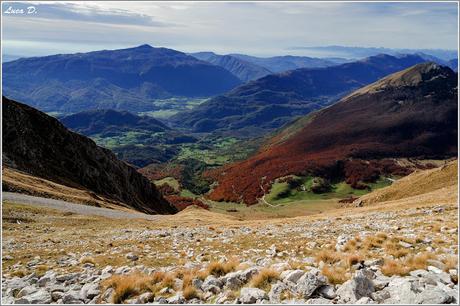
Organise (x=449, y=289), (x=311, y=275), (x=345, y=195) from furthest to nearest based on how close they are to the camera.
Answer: (x=345, y=195) → (x=311, y=275) → (x=449, y=289)

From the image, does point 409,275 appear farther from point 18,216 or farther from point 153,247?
point 18,216

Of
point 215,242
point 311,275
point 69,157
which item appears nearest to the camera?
point 311,275

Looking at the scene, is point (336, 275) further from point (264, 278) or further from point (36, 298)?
point (36, 298)

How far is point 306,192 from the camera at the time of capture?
184625mm

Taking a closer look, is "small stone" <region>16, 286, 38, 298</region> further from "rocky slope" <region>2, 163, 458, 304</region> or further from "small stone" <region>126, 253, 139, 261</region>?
"small stone" <region>126, 253, 139, 261</region>

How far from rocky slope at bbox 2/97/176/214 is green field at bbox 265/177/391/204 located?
8859cm

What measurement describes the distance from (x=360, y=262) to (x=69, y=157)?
77647mm

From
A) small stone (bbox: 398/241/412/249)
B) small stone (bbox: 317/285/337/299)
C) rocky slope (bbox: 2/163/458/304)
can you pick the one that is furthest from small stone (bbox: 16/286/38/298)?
small stone (bbox: 398/241/412/249)

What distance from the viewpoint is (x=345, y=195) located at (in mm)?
178375

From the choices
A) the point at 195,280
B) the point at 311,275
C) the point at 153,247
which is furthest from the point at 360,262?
the point at 153,247

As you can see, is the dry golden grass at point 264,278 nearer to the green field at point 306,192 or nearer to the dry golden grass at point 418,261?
the dry golden grass at point 418,261

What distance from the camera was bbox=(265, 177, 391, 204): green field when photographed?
17675cm

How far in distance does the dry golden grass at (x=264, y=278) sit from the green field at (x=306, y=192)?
523 ft

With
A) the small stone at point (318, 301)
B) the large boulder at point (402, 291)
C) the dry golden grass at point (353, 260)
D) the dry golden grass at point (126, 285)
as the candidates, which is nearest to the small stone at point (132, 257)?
the dry golden grass at point (126, 285)
